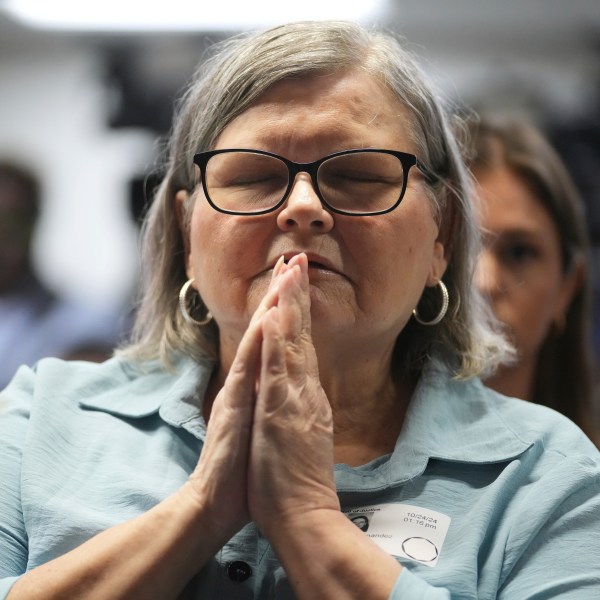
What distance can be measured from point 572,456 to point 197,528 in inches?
24.5

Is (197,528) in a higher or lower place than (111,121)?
higher

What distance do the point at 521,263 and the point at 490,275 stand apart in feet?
0.45

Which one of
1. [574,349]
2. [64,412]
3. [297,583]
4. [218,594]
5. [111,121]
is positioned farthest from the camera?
[111,121]

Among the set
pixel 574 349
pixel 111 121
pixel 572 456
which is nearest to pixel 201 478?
pixel 572 456

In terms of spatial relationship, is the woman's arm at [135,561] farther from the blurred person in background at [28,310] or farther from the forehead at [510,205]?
the blurred person in background at [28,310]

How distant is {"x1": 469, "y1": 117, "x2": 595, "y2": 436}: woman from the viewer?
2572 mm

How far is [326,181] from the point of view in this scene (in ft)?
5.23

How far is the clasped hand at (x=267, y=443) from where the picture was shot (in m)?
1.38

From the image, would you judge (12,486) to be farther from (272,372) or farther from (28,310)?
(28,310)

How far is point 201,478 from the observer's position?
1.41 meters

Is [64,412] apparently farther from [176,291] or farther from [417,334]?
[417,334]

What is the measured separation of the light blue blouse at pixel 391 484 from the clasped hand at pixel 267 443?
14 centimetres

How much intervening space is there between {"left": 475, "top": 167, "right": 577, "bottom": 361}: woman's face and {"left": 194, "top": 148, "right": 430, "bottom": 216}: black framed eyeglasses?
92 centimetres

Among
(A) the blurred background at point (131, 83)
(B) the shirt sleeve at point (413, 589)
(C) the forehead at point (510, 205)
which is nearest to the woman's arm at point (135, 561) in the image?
(B) the shirt sleeve at point (413, 589)
